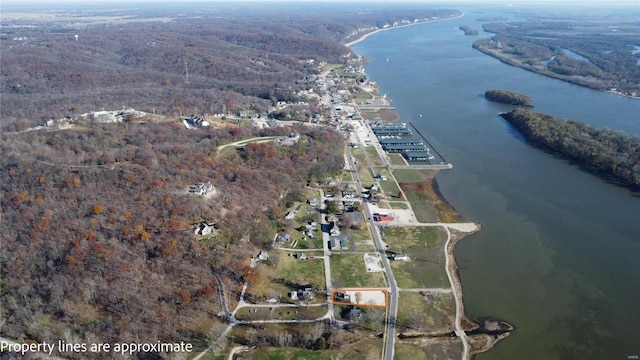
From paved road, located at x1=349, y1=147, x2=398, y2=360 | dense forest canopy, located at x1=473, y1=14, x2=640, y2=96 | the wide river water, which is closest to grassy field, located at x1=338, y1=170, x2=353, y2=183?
paved road, located at x1=349, y1=147, x2=398, y2=360

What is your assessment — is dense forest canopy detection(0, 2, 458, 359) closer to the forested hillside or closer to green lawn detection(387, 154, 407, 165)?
the forested hillside

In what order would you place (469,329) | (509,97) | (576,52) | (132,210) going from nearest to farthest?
(469,329), (132,210), (509,97), (576,52)

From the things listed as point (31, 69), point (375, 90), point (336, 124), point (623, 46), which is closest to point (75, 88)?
point (31, 69)

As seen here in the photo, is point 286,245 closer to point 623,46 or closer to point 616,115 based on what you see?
point 616,115

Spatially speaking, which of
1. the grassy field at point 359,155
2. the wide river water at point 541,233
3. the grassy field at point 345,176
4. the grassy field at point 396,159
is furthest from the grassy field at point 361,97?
the grassy field at point 345,176

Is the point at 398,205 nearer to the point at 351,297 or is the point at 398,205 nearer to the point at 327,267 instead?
the point at 327,267

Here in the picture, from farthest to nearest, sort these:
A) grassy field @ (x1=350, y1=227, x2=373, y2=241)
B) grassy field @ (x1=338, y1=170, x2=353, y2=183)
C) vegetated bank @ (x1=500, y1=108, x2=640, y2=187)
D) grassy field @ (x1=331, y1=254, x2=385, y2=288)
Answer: grassy field @ (x1=338, y1=170, x2=353, y2=183)
vegetated bank @ (x1=500, y1=108, x2=640, y2=187)
grassy field @ (x1=350, y1=227, x2=373, y2=241)
grassy field @ (x1=331, y1=254, x2=385, y2=288)

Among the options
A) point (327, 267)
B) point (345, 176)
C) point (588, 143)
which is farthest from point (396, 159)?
point (327, 267)
